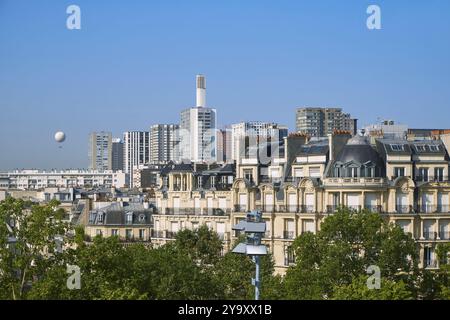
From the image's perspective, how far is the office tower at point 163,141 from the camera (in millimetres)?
168375

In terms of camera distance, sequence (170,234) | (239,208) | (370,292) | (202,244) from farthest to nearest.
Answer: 1. (170,234)
2. (239,208)
3. (202,244)
4. (370,292)


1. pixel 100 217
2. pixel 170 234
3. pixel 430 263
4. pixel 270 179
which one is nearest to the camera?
pixel 430 263

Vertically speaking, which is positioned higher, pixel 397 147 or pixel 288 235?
pixel 397 147

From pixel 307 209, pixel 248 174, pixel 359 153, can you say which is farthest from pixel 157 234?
pixel 359 153

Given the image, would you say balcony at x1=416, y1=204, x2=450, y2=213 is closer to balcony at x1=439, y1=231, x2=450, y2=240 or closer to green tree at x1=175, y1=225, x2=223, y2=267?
balcony at x1=439, y1=231, x2=450, y2=240

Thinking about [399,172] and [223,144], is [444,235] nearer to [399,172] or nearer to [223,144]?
[399,172]

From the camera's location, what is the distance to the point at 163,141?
185m

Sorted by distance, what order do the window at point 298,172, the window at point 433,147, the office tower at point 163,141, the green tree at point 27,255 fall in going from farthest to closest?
1. the office tower at point 163,141
2. the window at point 298,172
3. the window at point 433,147
4. the green tree at point 27,255

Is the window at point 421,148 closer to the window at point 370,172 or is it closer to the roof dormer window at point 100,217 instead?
the window at point 370,172

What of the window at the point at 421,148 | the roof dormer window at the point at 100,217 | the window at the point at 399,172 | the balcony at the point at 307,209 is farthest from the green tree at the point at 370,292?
the roof dormer window at the point at 100,217

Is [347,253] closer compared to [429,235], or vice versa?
[347,253]

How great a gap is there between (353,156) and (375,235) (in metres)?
8.91

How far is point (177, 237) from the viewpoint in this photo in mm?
54469
